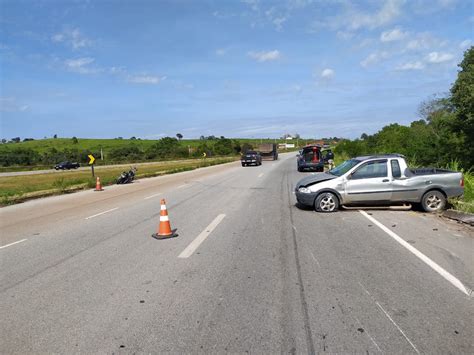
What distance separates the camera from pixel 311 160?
1201 inches

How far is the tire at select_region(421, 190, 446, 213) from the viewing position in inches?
409

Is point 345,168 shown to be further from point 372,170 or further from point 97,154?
point 97,154

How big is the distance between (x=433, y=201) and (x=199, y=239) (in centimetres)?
682

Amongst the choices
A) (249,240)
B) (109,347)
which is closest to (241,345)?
(109,347)

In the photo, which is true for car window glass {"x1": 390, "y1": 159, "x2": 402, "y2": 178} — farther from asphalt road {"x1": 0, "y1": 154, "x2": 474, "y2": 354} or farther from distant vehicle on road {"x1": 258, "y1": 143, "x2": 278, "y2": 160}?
distant vehicle on road {"x1": 258, "y1": 143, "x2": 278, "y2": 160}

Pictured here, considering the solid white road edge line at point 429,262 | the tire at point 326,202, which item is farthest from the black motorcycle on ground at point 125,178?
the solid white road edge line at point 429,262

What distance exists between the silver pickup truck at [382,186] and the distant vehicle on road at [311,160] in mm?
19325

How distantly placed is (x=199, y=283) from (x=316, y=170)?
27.2 meters

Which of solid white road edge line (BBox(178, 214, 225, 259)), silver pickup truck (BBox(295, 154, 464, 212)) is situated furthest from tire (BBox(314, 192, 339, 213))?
solid white road edge line (BBox(178, 214, 225, 259))

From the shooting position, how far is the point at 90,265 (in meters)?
6.09

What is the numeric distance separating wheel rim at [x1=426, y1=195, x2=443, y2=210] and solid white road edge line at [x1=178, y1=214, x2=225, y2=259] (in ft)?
18.8

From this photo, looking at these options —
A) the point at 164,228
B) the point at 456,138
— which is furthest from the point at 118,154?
the point at 164,228

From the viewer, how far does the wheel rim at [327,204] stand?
35.0 ft

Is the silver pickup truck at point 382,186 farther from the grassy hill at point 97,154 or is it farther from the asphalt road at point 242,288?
the grassy hill at point 97,154
